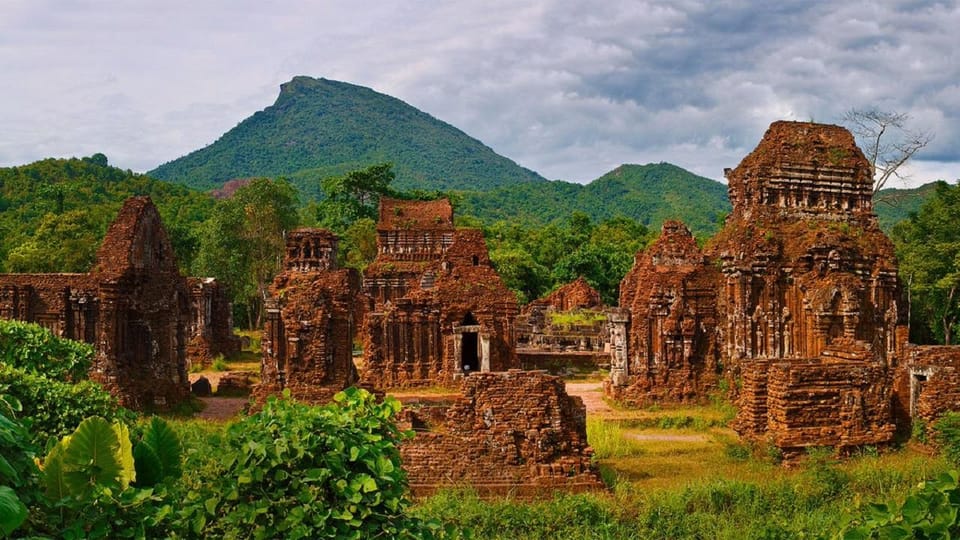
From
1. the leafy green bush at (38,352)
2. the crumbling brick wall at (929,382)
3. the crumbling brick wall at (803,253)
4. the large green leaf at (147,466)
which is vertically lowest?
the crumbling brick wall at (929,382)

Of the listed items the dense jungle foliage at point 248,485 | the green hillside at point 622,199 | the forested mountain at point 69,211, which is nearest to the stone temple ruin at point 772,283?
the dense jungle foliage at point 248,485

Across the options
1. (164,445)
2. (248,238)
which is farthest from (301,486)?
(248,238)

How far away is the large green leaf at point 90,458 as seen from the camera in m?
5.64

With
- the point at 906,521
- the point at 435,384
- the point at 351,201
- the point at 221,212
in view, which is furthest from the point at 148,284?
the point at 351,201

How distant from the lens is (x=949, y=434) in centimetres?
1468

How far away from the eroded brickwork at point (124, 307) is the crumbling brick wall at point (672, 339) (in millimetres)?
13602

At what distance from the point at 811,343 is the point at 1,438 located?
22113 mm

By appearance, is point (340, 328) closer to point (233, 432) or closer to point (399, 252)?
point (233, 432)

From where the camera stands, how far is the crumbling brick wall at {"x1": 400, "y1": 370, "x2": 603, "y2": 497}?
44.6ft

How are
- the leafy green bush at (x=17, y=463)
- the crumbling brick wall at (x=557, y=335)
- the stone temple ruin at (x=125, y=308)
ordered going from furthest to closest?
1. the crumbling brick wall at (x=557, y=335)
2. the stone temple ruin at (x=125, y=308)
3. the leafy green bush at (x=17, y=463)

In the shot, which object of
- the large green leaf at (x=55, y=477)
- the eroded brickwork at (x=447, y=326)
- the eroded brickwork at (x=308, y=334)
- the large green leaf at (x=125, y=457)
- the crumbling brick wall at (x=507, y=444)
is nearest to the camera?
the large green leaf at (x=55, y=477)

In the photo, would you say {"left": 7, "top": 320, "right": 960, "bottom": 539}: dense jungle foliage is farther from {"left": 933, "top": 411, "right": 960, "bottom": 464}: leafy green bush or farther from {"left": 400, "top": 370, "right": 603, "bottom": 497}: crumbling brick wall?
{"left": 933, "top": 411, "right": 960, "bottom": 464}: leafy green bush

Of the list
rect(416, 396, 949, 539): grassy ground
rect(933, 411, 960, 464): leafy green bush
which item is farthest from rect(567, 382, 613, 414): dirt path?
rect(933, 411, 960, 464): leafy green bush

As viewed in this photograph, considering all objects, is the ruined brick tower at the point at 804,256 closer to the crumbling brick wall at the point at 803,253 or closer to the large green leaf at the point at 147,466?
the crumbling brick wall at the point at 803,253
